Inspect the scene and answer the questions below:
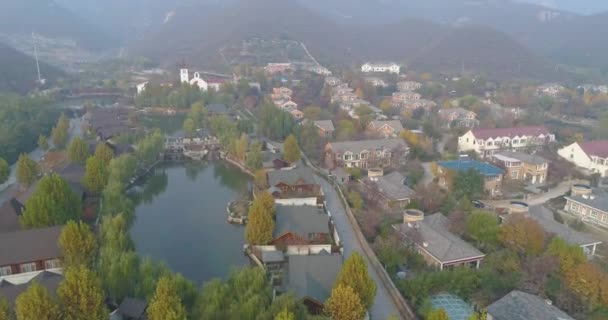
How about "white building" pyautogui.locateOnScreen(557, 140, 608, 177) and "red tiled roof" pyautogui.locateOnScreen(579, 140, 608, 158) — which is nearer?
"white building" pyautogui.locateOnScreen(557, 140, 608, 177)

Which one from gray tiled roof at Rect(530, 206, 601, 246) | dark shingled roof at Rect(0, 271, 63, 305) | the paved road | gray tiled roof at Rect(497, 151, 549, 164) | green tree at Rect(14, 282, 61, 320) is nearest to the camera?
green tree at Rect(14, 282, 61, 320)

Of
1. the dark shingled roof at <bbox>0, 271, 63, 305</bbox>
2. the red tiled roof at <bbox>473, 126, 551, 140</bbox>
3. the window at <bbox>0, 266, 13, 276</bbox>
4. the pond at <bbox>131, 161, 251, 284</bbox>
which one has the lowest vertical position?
the pond at <bbox>131, 161, 251, 284</bbox>

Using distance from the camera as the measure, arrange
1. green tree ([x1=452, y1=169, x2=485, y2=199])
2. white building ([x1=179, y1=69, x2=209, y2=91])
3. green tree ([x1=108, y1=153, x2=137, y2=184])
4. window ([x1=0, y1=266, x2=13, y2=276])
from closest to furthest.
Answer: window ([x1=0, y1=266, x2=13, y2=276]) < green tree ([x1=452, y1=169, x2=485, y2=199]) < green tree ([x1=108, y1=153, x2=137, y2=184]) < white building ([x1=179, y1=69, x2=209, y2=91])

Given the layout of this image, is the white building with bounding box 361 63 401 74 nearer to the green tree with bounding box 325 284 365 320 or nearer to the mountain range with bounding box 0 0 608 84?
the mountain range with bounding box 0 0 608 84

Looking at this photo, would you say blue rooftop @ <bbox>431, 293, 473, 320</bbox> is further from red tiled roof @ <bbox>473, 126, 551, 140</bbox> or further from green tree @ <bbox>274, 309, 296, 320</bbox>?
red tiled roof @ <bbox>473, 126, 551, 140</bbox>

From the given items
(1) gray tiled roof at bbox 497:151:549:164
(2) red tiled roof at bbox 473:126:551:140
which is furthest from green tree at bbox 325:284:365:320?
(2) red tiled roof at bbox 473:126:551:140

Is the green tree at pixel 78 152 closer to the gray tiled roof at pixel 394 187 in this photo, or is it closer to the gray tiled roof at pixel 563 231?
the gray tiled roof at pixel 394 187

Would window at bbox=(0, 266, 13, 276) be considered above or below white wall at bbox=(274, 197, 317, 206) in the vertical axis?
below

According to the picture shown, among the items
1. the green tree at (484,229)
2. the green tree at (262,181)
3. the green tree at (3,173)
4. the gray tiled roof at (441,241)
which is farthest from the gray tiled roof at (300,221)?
the green tree at (3,173)
